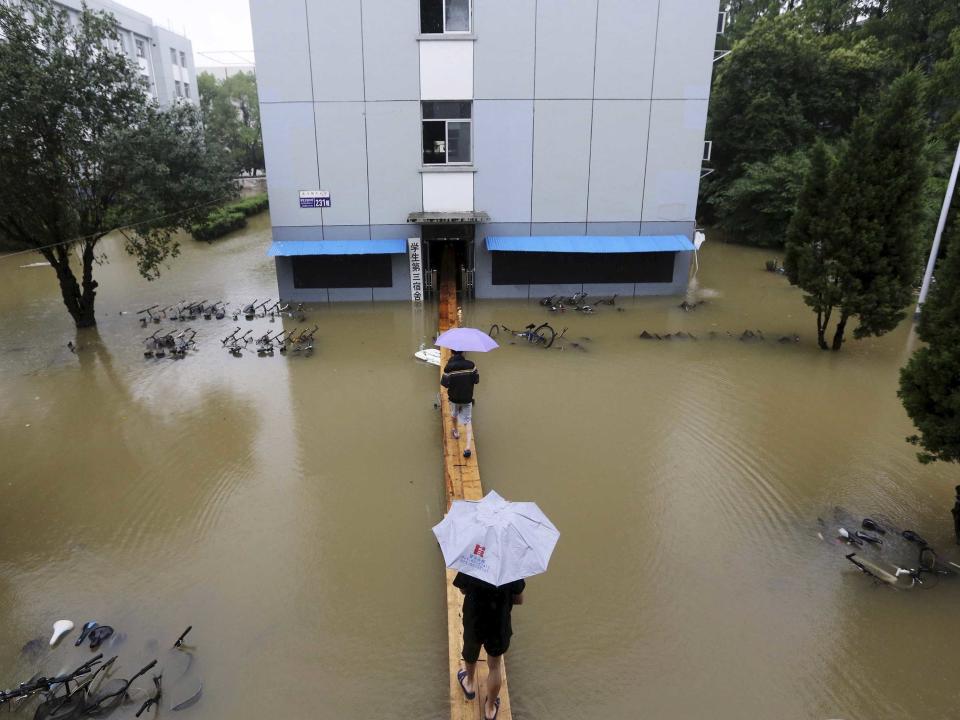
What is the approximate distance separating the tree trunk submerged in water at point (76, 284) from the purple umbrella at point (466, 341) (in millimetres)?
9348

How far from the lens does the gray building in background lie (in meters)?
13.8

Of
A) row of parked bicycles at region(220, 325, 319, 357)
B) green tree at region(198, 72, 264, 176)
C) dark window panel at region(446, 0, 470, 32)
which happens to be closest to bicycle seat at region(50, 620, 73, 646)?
row of parked bicycles at region(220, 325, 319, 357)

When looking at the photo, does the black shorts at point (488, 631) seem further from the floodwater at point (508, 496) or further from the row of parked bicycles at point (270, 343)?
the row of parked bicycles at point (270, 343)

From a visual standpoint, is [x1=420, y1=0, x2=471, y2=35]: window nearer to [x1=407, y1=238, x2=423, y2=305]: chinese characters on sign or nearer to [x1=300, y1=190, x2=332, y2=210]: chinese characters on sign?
[x1=300, y1=190, x2=332, y2=210]: chinese characters on sign

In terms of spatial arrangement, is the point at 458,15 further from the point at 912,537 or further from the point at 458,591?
the point at 912,537

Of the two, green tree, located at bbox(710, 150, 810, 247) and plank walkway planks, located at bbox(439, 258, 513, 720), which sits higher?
green tree, located at bbox(710, 150, 810, 247)

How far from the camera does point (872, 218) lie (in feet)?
33.5

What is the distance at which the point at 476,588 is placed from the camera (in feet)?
12.2

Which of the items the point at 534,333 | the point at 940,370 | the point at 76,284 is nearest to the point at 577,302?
the point at 534,333

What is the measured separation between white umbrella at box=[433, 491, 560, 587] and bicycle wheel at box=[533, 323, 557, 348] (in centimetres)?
833

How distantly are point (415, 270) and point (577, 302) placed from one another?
4237 millimetres

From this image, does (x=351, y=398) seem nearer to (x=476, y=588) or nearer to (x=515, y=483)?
(x=515, y=483)

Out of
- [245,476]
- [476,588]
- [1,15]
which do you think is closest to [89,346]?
[1,15]

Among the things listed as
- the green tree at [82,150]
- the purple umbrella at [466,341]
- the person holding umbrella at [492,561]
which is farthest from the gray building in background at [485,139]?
the person holding umbrella at [492,561]
